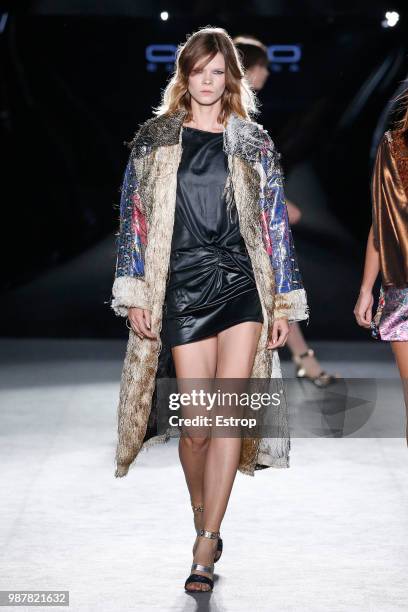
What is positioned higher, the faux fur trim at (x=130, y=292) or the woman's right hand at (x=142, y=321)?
the faux fur trim at (x=130, y=292)

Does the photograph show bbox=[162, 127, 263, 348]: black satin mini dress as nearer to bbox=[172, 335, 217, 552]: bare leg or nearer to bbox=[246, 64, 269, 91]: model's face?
bbox=[172, 335, 217, 552]: bare leg

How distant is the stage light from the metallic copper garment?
6317 millimetres

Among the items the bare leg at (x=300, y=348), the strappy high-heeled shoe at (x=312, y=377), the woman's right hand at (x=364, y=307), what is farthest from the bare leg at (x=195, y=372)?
the strappy high-heeled shoe at (x=312, y=377)

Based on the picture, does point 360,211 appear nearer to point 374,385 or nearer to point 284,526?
point 374,385

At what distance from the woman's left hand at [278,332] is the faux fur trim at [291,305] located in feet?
0.06

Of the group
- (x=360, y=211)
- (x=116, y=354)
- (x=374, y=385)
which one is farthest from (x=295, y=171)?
(x=374, y=385)

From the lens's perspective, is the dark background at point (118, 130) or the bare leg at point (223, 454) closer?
the bare leg at point (223, 454)

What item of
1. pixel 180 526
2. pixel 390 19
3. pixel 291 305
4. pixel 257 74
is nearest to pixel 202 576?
pixel 180 526

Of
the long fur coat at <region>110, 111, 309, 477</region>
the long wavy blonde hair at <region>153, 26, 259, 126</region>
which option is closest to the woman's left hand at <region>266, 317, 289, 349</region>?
the long fur coat at <region>110, 111, 309, 477</region>

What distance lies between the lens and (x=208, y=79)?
11.6 ft

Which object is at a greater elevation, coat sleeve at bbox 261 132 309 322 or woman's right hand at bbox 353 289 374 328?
coat sleeve at bbox 261 132 309 322

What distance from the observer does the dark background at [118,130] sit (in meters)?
9.62

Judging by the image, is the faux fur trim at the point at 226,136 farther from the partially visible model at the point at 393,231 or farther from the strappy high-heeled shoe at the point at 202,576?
the strappy high-heeled shoe at the point at 202,576

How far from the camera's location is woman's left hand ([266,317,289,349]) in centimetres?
360
